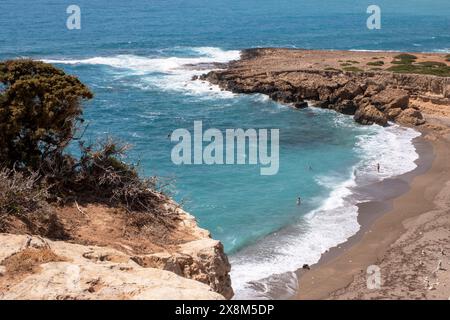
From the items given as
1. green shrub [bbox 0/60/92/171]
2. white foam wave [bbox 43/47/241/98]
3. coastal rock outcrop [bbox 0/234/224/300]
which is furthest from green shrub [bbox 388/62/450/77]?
coastal rock outcrop [bbox 0/234/224/300]

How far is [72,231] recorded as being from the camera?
41.8ft

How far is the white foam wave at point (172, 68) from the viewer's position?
64.8 metres

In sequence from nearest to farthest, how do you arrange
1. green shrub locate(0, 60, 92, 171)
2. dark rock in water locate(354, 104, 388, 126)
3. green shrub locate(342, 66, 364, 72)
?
green shrub locate(0, 60, 92, 171) → dark rock in water locate(354, 104, 388, 126) → green shrub locate(342, 66, 364, 72)

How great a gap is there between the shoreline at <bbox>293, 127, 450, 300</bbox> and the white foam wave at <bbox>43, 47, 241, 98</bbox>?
28034mm

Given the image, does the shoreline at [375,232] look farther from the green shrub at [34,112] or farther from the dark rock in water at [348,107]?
the green shrub at [34,112]

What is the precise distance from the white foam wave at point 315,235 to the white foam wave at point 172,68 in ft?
83.1

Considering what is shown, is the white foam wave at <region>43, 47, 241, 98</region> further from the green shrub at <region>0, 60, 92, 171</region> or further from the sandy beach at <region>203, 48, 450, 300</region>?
the green shrub at <region>0, 60, 92, 171</region>

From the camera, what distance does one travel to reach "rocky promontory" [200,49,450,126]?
2098 inches

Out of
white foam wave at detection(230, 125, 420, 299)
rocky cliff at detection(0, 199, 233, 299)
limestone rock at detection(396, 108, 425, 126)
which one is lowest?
white foam wave at detection(230, 125, 420, 299)

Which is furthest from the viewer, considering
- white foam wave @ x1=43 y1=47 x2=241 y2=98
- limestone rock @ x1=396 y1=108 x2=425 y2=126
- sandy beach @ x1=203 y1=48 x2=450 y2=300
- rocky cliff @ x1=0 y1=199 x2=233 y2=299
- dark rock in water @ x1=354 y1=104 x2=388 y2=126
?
white foam wave @ x1=43 y1=47 x2=241 y2=98

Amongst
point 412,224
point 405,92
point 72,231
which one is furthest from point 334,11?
point 72,231

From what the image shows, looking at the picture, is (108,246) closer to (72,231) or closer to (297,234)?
(72,231)

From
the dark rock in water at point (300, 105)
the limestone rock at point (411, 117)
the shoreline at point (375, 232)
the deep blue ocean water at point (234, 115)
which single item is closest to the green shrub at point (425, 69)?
the limestone rock at point (411, 117)

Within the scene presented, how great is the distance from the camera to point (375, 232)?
98.8 feet
